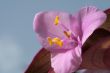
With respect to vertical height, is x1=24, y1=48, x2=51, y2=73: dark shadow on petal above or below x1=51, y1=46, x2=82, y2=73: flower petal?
below

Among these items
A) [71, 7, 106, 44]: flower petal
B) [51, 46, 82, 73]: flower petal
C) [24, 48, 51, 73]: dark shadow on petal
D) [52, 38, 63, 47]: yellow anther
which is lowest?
[24, 48, 51, 73]: dark shadow on petal
